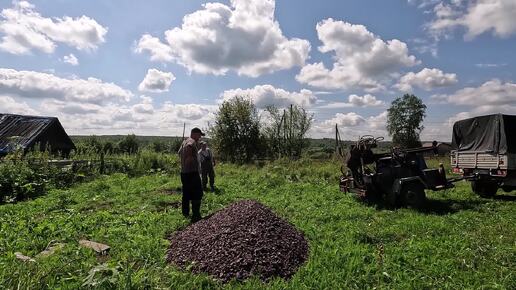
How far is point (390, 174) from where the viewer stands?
9969mm

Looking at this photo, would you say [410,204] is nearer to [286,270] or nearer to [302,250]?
[302,250]

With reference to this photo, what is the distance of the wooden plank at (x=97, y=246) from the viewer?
5.81 meters

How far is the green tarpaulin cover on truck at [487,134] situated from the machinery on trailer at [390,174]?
8.21 ft

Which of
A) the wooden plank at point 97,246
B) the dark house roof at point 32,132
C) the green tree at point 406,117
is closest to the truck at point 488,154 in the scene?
the wooden plank at point 97,246

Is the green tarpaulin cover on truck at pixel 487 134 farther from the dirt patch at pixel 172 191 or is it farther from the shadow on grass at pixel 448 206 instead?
the dirt patch at pixel 172 191

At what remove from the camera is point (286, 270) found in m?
5.10

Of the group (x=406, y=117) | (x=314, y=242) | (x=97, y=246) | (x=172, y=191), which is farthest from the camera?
(x=406, y=117)

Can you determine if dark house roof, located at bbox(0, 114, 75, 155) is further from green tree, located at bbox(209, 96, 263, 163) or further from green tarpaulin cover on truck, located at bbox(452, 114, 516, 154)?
green tarpaulin cover on truck, located at bbox(452, 114, 516, 154)

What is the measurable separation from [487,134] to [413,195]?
4883mm

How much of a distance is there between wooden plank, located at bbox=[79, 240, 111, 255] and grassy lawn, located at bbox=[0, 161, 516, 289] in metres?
0.13

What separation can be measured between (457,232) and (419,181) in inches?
110

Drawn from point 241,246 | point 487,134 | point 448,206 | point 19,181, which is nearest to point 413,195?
point 448,206

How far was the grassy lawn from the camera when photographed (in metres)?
4.58

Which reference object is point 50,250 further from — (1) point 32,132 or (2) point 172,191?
(1) point 32,132
